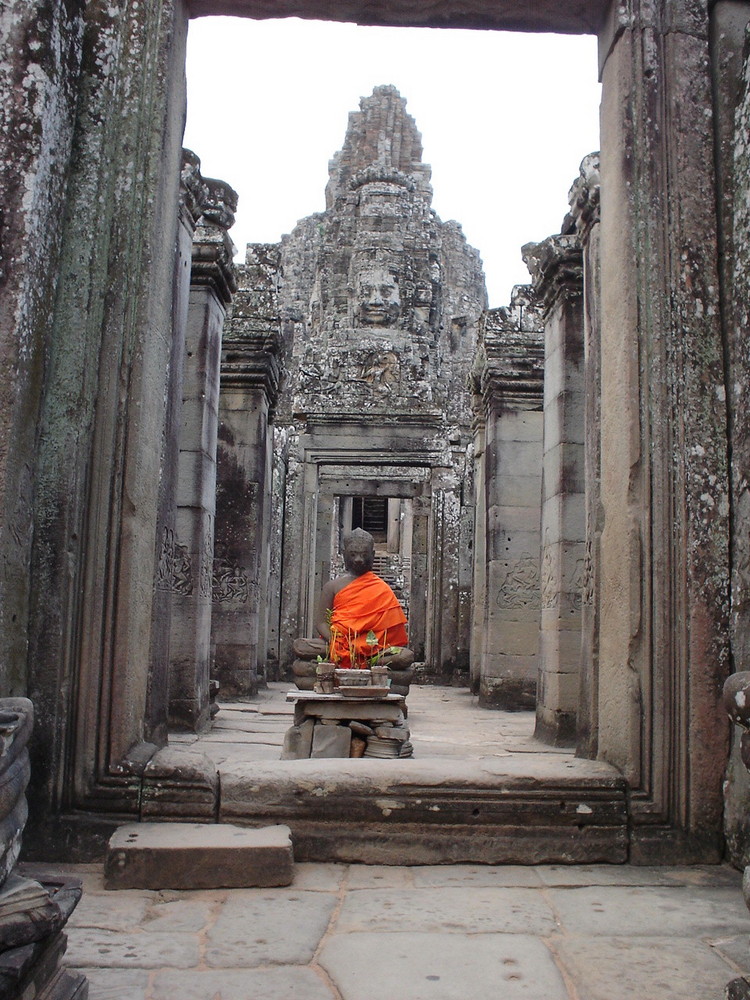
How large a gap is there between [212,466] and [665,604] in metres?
4.54

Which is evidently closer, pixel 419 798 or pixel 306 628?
pixel 419 798

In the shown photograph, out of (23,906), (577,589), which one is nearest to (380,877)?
(23,906)

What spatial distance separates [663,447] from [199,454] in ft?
13.7

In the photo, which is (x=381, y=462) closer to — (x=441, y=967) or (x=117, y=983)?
(x=441, y=967)

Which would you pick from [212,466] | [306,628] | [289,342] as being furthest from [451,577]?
[212,466]

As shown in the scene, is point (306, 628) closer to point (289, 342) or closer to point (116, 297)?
point (289, 342)

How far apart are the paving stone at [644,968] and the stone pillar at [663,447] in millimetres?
1012

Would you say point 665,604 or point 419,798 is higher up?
point 665,604

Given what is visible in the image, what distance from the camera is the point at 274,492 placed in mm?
13164

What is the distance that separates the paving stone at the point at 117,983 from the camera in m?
2.48

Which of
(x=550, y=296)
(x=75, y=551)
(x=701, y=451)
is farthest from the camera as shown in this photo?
(x=550, y=296)

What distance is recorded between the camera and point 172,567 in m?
5.44

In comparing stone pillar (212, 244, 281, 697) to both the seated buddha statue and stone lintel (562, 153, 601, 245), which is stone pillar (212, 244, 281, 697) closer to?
the seated buddha statue

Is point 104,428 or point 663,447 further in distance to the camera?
point 663,447
